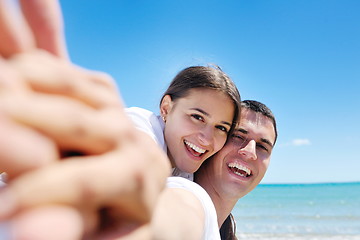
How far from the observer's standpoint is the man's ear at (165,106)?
118 inches

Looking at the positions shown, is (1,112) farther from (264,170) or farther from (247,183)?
(264,170)

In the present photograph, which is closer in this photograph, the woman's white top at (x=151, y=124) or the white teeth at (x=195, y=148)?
the woman's white top at (x=151, y=124)

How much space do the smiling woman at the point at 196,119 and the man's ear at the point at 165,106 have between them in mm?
49

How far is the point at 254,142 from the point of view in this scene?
3123 mm

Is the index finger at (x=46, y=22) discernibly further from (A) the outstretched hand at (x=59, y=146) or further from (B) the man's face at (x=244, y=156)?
(B) the man's face at (x=244, y=156)

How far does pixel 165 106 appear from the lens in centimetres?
308

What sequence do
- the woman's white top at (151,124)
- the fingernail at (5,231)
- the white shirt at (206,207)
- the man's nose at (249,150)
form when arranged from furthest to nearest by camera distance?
the man's nose at (249,150) → the woman's white top at (151,124) → the white shirt at (206,207) → the fingernail at (5,231)

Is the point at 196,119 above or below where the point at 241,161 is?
above

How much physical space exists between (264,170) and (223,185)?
1.88 ft

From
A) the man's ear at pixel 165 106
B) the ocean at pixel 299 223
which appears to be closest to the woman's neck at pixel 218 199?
the man's ear at pixel 165 106

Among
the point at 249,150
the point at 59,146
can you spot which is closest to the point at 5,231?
the point at 59,146

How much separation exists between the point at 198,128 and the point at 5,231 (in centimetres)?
232

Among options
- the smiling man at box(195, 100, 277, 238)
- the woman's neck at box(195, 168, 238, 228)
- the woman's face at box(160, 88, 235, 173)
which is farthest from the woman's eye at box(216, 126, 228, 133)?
the woman's neck at box(195, 168, 238, 228)

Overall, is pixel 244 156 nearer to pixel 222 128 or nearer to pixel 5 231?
pixel 222 128
